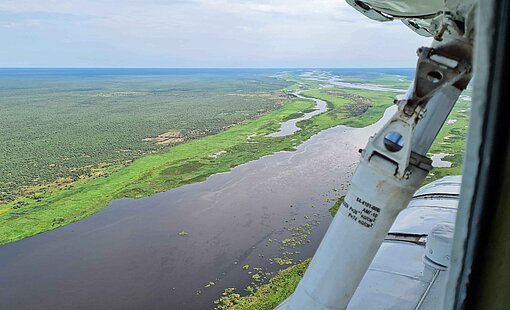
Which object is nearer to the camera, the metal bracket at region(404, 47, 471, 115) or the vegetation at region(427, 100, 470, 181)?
the metal bracket at region(404, 47, 471, 115)

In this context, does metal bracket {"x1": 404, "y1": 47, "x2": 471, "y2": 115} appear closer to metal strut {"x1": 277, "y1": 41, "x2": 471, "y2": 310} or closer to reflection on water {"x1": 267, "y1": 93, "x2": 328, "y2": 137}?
metal strut {"x1": 277, "y1": 41, "x2": 471, "y2": 310}

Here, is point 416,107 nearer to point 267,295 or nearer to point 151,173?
point 267,295

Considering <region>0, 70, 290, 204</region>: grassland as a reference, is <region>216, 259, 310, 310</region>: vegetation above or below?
below

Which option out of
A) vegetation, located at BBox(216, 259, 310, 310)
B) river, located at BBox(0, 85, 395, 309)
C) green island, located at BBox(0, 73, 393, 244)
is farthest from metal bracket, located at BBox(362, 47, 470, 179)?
green island, located at BBox(0, 73, 393, 244)

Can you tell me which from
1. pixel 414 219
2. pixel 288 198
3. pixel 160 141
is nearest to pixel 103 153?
pixel 160 141

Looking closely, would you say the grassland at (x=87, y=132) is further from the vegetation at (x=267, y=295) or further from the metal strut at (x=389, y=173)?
the metal strut at (x=389, y=173)

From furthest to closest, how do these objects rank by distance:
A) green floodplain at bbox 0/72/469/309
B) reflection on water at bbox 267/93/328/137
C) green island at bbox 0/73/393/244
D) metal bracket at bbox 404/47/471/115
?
reflection on water at bbox 267/93/328/137 → green island at bbox 0/73/393/244 → green floodplain at bbox 0/72/469/309 → metal bracket at bbox 404/47/471/115

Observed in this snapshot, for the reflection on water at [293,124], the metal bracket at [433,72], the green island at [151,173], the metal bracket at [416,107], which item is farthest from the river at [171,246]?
the reflection on water at [293,124]
